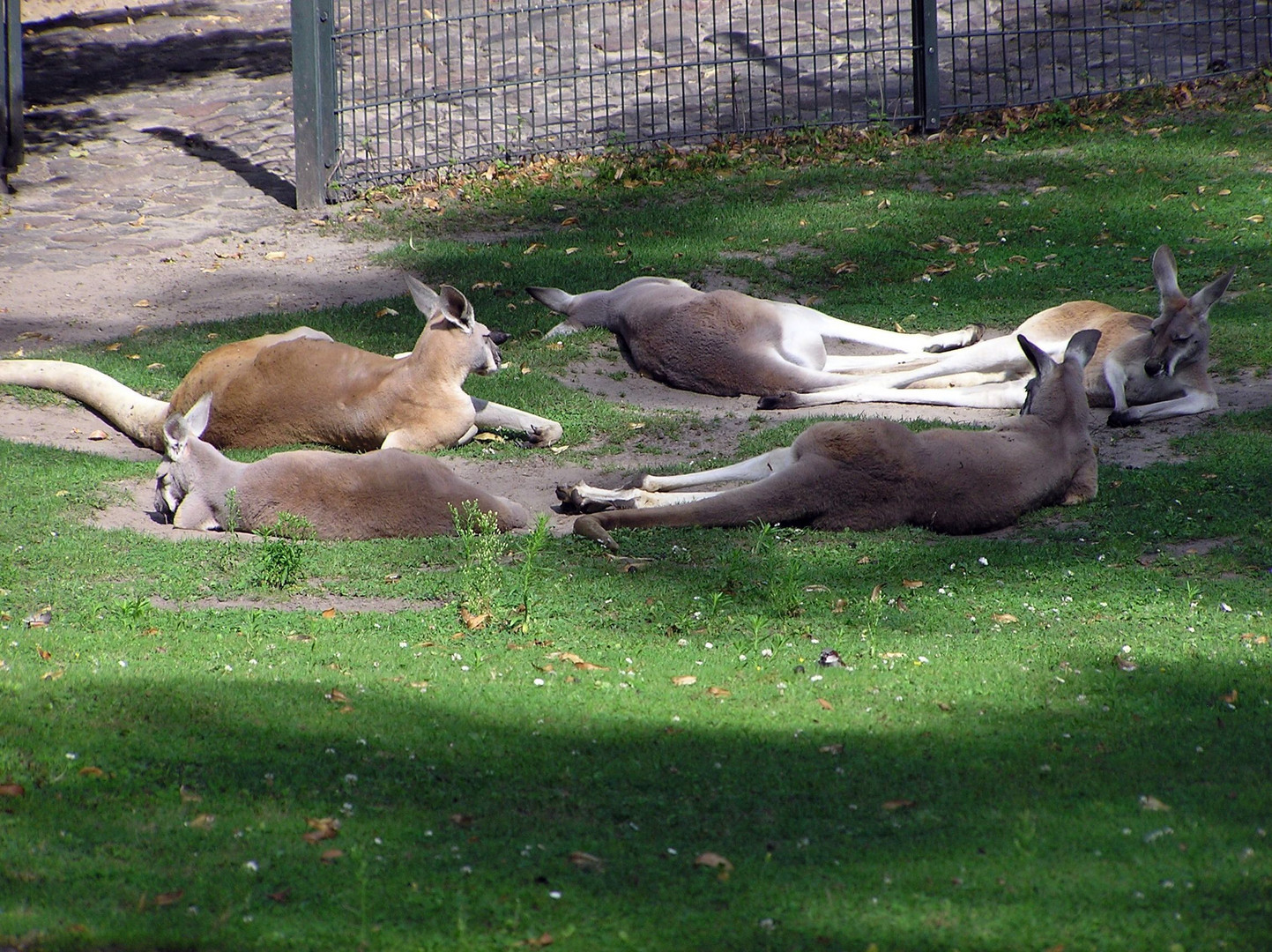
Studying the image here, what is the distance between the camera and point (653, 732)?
13.0ft

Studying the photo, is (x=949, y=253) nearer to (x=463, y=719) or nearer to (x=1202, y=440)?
(x=1202, y=440)

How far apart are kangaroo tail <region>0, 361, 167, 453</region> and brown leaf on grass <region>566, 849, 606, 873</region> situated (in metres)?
5.44

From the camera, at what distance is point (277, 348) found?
780cm

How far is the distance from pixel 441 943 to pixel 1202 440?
19.6 feet

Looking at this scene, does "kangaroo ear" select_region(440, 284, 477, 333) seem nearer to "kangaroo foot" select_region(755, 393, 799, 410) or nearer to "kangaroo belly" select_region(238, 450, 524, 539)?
"kangaroo belly" select_region(238, 450, 524, 539)

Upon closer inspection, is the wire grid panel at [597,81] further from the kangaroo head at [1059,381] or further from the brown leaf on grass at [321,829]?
the brown leaf on grass at [321,829]

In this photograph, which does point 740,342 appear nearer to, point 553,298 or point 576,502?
point 553,298

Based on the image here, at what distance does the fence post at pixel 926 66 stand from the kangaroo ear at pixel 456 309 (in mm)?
7079

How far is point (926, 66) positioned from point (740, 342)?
5.91m

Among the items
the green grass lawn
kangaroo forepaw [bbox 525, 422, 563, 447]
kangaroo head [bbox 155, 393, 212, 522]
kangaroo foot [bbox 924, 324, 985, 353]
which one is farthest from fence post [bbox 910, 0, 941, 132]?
kangaroo head [bbox 155, 393, 212, 522]

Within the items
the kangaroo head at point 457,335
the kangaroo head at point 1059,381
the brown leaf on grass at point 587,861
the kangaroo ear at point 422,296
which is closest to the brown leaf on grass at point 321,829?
the brown leaf on grass at point 587,861

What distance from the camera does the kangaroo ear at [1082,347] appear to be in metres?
6.97

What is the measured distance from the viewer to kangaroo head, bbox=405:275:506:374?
7.73 m

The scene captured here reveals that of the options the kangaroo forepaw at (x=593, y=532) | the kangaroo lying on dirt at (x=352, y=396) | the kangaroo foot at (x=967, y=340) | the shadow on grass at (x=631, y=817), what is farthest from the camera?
the kangaroo foot at (x=967, y=340)
